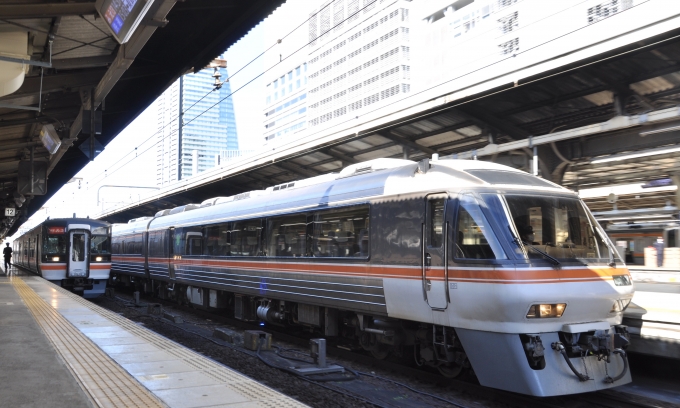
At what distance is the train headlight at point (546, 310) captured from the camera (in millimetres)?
6949

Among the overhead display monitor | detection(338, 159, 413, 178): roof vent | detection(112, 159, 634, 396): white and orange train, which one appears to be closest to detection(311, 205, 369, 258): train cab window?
detection(112, 159, 634, 396): white and orange train

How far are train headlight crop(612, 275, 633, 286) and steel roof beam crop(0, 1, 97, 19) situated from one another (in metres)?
7.93

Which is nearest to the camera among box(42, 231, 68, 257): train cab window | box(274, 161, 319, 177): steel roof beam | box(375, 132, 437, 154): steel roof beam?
box(375, 132, 437, 154): steel roof beam

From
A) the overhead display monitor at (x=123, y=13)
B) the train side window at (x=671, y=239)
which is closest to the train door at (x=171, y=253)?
the overhead display monitor at (x=123, y=13)

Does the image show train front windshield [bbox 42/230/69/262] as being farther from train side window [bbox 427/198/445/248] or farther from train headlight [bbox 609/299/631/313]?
train headlight [bbox 609/299/631/313]

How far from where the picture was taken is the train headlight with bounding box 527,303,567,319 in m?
6.95

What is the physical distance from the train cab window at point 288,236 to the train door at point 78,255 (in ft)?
38.8

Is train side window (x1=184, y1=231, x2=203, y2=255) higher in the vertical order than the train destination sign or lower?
lower

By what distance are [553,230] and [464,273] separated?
128cm

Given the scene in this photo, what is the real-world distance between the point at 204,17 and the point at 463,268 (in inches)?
216

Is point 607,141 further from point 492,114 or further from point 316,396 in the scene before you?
point 316,396

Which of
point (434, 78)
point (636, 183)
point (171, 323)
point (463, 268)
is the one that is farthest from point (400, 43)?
point (463, 268)

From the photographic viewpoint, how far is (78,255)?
21.7 meters

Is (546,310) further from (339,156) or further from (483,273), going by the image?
(339,156)
